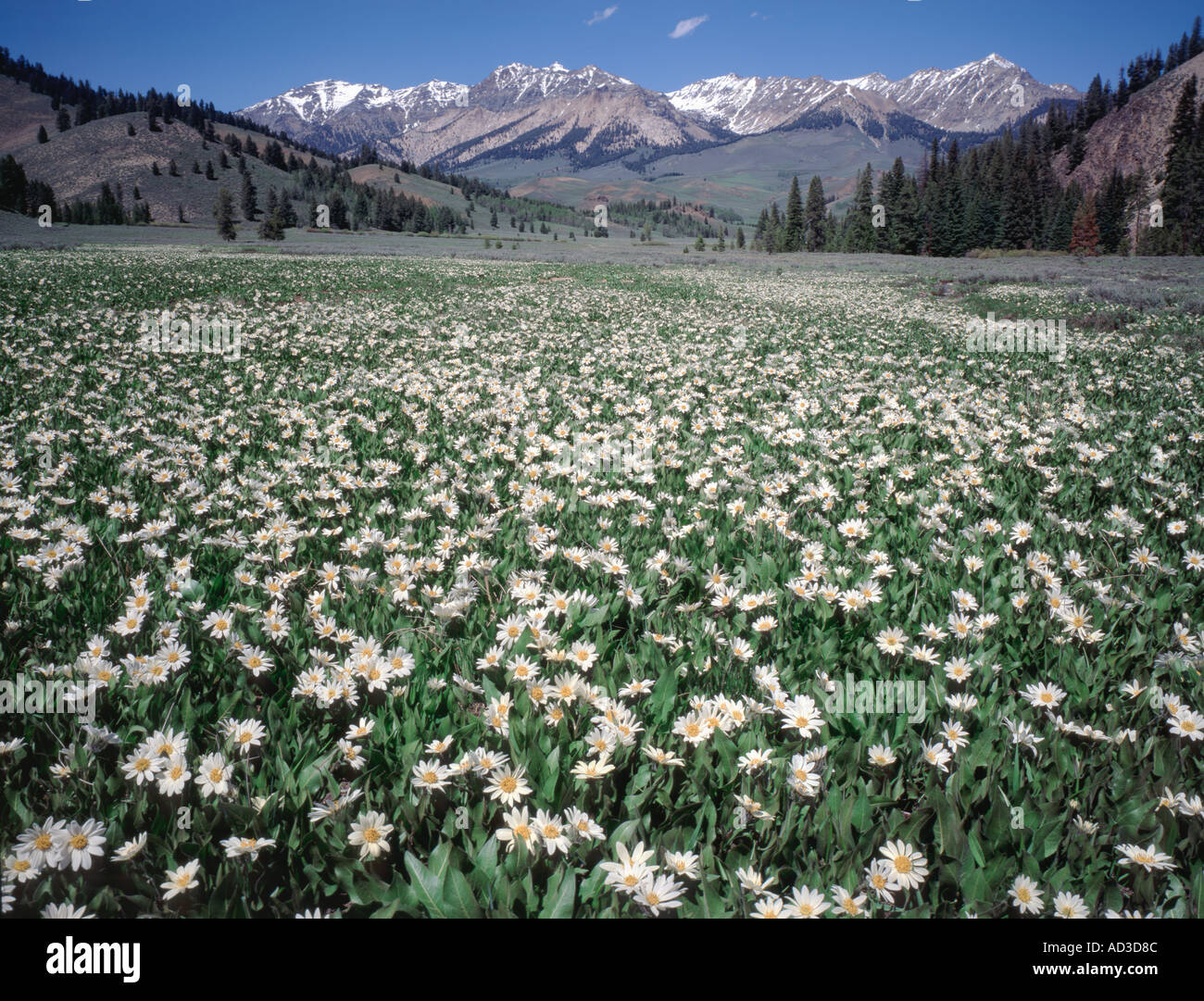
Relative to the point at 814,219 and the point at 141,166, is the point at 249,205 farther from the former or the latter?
the point at 814,219

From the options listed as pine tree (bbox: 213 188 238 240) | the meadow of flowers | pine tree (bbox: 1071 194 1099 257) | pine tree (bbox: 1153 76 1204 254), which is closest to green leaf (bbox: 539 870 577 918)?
the meadow of flowers

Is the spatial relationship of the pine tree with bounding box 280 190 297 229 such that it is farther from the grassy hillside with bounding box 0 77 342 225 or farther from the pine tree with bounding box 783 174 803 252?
the pine tree with bounding box 783 174 803 252

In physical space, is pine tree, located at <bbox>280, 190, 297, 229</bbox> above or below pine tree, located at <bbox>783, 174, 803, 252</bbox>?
above

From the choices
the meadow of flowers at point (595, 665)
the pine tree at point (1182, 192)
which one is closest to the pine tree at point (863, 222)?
the pine tree at point (1182, 192)

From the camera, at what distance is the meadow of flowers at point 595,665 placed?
1.85 m

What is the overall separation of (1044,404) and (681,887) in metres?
8.18

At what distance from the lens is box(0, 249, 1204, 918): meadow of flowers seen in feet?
6.07

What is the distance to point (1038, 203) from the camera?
3511 inches

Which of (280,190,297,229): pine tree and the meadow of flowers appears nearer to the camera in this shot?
the meadow of flowers

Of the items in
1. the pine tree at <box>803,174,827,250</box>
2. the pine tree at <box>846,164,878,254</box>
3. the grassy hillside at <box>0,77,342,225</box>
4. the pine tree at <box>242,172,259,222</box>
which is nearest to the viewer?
the pine tree at <box>846,164,878,254</box>

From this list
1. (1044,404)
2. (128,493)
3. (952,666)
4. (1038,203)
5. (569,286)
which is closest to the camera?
(952,666)

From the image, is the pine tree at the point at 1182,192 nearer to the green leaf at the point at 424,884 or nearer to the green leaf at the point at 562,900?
the green leaf at the point at 562,900
